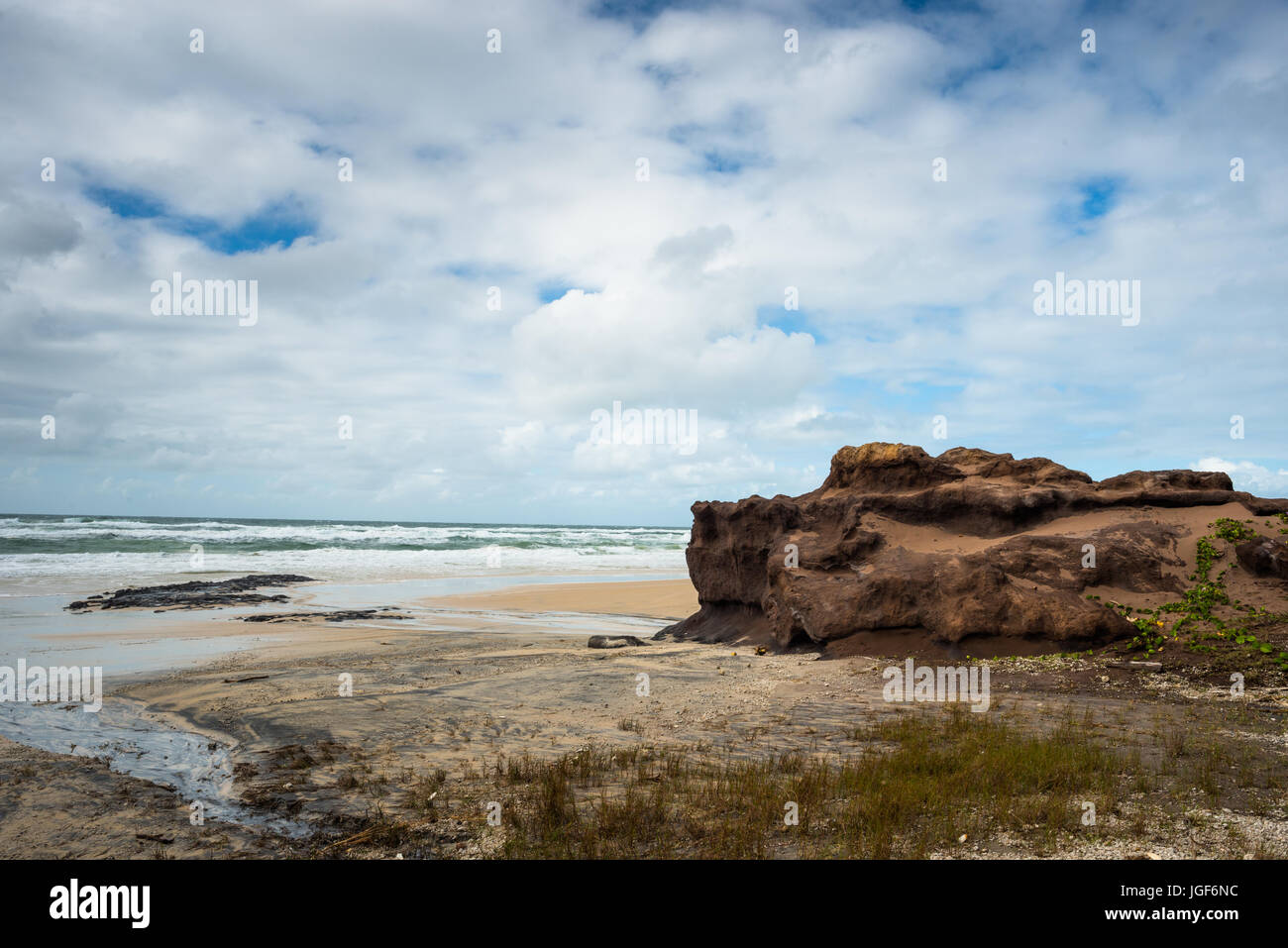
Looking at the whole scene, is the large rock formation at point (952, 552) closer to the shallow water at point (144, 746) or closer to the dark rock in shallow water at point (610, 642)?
the dark rock in shallow water at point (610, 642)

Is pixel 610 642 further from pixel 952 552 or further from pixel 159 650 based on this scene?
pixel 159 650

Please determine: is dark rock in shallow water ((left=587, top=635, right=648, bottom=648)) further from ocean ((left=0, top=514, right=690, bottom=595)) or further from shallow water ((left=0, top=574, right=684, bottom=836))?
ocean ((left=0, top=514, right=690, bottom=595))

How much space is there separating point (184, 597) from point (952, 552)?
22.8 meters

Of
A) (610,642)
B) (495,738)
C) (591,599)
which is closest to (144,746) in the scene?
(495,738)

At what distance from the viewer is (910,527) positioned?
14.5 m

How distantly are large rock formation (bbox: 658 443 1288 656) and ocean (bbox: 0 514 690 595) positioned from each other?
79.5 feet

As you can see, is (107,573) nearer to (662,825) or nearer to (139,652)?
→ (139,652)

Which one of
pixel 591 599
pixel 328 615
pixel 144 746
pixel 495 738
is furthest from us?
pixel 591 599

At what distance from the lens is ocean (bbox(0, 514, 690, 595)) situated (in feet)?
105

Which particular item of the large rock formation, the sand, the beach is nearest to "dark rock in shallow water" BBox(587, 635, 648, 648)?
the beach

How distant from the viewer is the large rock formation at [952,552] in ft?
39.2

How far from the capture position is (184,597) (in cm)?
2361

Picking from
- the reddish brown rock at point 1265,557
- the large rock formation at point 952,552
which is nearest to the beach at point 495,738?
the large rock formation at point 952,552
